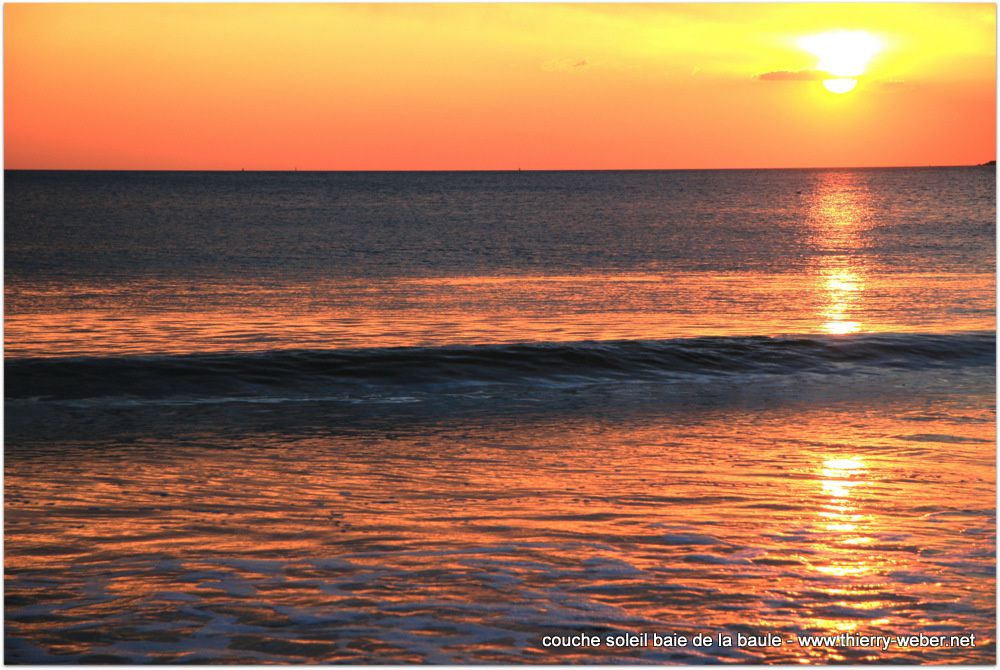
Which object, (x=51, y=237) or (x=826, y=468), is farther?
(x=51, y=237)

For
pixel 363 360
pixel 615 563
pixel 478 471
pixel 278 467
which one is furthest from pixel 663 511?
pixel 363 360

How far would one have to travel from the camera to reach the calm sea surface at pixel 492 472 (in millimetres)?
6348

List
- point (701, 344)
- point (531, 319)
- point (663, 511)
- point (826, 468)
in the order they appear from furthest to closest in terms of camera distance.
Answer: point (531, 319)
point (701, 344)
point (826, 468)
point (663, 511)

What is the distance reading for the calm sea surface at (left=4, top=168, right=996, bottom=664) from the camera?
20.8 ft

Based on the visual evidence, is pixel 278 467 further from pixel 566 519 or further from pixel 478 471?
pixel 566 519

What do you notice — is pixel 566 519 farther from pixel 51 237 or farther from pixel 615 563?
pixel 51 237

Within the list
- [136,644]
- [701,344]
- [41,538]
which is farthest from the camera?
[701,344]

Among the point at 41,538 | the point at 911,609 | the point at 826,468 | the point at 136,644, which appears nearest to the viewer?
the point at 136,644

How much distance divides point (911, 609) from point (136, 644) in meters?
4.50

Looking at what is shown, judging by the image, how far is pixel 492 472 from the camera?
32.8 feet

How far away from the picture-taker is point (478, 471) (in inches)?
397

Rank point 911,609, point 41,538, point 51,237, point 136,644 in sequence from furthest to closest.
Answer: point 51,237
point 41,538
point 911,609
point 136,644

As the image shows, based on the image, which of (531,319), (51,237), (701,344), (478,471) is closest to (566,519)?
(478,471)

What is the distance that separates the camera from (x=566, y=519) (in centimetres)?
834
